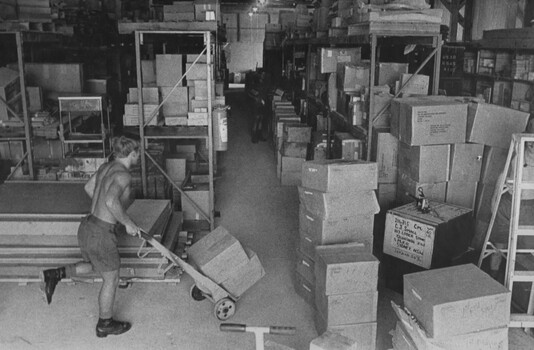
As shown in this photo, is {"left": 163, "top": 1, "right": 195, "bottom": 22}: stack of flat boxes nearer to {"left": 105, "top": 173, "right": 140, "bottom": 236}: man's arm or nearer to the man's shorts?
{"left": 105, "top": 173, "right": 140, "bottom": 236}: man's arm

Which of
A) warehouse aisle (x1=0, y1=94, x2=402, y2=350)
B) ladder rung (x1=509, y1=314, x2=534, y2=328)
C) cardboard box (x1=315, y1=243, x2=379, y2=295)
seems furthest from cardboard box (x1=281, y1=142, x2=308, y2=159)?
ladder rung (x1=509, y1=314, x2=534, y2=328)

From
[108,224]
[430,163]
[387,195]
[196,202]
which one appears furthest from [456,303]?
[196,202]

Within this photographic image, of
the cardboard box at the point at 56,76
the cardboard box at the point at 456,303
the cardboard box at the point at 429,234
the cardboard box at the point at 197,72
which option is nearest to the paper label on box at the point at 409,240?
the cardboard box at the point at 429,234

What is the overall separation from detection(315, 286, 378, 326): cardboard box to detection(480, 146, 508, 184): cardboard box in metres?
2.22

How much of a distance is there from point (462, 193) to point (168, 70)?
12.4 ft

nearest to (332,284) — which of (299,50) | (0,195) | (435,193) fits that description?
(435,193)

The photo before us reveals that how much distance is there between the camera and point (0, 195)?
6.93 meters

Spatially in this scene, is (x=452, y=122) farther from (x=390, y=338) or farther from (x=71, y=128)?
(x=71, y=128)

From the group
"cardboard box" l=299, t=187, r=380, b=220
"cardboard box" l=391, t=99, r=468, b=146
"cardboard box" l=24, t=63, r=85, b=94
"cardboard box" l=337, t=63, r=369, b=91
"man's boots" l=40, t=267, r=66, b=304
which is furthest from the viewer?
"cardboard box" l=24, t=63, r=85, b=94

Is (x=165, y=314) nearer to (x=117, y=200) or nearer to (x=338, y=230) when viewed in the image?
(x=117, y=200)

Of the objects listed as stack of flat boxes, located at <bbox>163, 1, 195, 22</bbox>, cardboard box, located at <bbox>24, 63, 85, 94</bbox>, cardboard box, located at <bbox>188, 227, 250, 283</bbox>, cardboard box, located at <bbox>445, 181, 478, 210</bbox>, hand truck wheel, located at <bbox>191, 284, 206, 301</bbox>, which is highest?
stack of flat boxes, located at <bbox>163, 1, 195, 22</bbox>

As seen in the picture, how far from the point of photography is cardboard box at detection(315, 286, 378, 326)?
184 inches

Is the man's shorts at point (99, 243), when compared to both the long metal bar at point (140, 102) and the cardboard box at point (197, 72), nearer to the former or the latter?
the long metal bar at point (140, 102)

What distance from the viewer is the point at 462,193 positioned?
6297 mm
